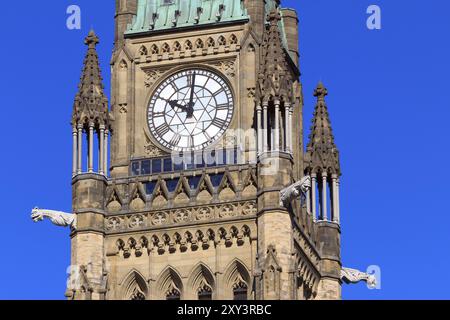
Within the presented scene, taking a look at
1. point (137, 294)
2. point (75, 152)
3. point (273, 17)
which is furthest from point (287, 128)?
point (137, 294)

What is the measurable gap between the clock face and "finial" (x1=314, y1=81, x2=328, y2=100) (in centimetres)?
366

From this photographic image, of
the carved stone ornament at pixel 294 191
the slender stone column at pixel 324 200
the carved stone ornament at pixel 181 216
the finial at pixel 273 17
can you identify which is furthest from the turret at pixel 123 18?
the carved stone ornament at pixel 294 191

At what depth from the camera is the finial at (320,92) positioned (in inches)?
3607

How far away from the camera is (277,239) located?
85.1m

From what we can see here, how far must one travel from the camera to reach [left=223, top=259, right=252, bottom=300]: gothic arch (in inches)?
3386

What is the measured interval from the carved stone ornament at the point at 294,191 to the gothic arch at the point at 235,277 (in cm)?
241

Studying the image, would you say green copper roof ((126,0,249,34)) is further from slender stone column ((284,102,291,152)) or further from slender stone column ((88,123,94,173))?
slender stone column ((88,123,94,173))

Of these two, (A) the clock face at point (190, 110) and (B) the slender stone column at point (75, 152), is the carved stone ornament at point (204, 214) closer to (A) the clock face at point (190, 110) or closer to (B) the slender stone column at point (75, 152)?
(A) the clock face at point (190, 110)

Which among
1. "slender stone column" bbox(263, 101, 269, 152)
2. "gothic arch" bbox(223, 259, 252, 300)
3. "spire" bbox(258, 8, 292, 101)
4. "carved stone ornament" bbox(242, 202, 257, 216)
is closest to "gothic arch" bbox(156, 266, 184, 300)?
"gothic arch" bbox(223, 259, 252, 300)

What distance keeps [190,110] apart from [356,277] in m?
7.73

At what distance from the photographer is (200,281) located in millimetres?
86688

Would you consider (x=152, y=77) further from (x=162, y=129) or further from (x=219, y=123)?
(x=219, y=123)
